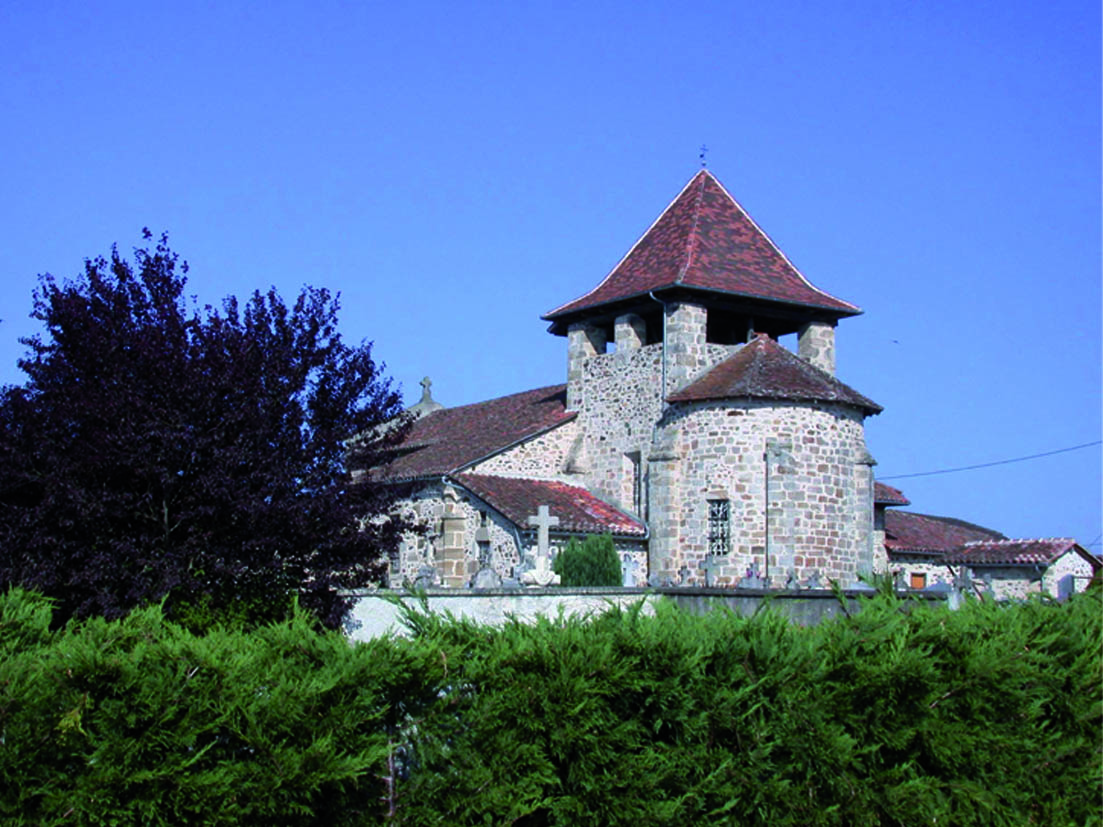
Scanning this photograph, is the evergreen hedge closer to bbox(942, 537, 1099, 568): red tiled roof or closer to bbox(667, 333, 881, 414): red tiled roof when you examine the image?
bbox(667, 333, 881, 414): red tiled roof

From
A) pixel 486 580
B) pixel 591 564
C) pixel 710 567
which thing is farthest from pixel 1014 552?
pixel 486 580

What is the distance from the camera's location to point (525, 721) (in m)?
7.43

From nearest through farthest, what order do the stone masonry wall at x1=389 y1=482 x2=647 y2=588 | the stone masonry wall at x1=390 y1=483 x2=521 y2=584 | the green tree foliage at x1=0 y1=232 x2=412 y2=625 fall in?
the green tree foliage at x1=0 y1=232 x2=412 y2=625, the stone masonry wall at x1=389 y1=482 x2=647 y2=588, the stone masonry wall at x1=390 y1=483 x2=521 y2=584

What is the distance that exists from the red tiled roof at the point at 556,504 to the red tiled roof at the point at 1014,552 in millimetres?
13346

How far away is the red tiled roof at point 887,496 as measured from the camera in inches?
1346

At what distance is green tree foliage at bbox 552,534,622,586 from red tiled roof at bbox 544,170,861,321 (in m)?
6.11

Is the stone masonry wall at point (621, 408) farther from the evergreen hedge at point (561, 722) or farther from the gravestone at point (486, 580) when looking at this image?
the evergreen hedge at point (561, 722)

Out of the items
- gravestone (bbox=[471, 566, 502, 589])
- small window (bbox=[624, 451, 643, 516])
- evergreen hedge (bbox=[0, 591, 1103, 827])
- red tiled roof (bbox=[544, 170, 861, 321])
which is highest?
red tiled roof (bbox=[544, 170, 861, 321])

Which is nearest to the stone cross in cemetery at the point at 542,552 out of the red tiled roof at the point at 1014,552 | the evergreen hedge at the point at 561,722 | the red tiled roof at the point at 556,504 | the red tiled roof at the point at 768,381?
the red tiled roof at the point at 556,504

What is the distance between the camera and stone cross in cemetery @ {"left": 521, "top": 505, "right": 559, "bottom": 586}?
2089 cm

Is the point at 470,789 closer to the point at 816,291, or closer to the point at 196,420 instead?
the point at 196,420

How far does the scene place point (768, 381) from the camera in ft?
86.5

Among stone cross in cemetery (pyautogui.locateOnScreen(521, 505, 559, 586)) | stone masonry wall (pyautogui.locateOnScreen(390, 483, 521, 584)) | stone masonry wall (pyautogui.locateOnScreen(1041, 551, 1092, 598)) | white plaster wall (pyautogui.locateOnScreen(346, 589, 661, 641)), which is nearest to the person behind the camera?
white plaster wall (pyautogui.locateOnScreen(346, 589, 661, 641))

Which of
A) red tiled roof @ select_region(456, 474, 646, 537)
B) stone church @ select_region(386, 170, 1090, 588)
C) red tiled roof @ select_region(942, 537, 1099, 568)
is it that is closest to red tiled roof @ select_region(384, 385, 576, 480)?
stone church @ select_region(386, 170, 1090, 588)
